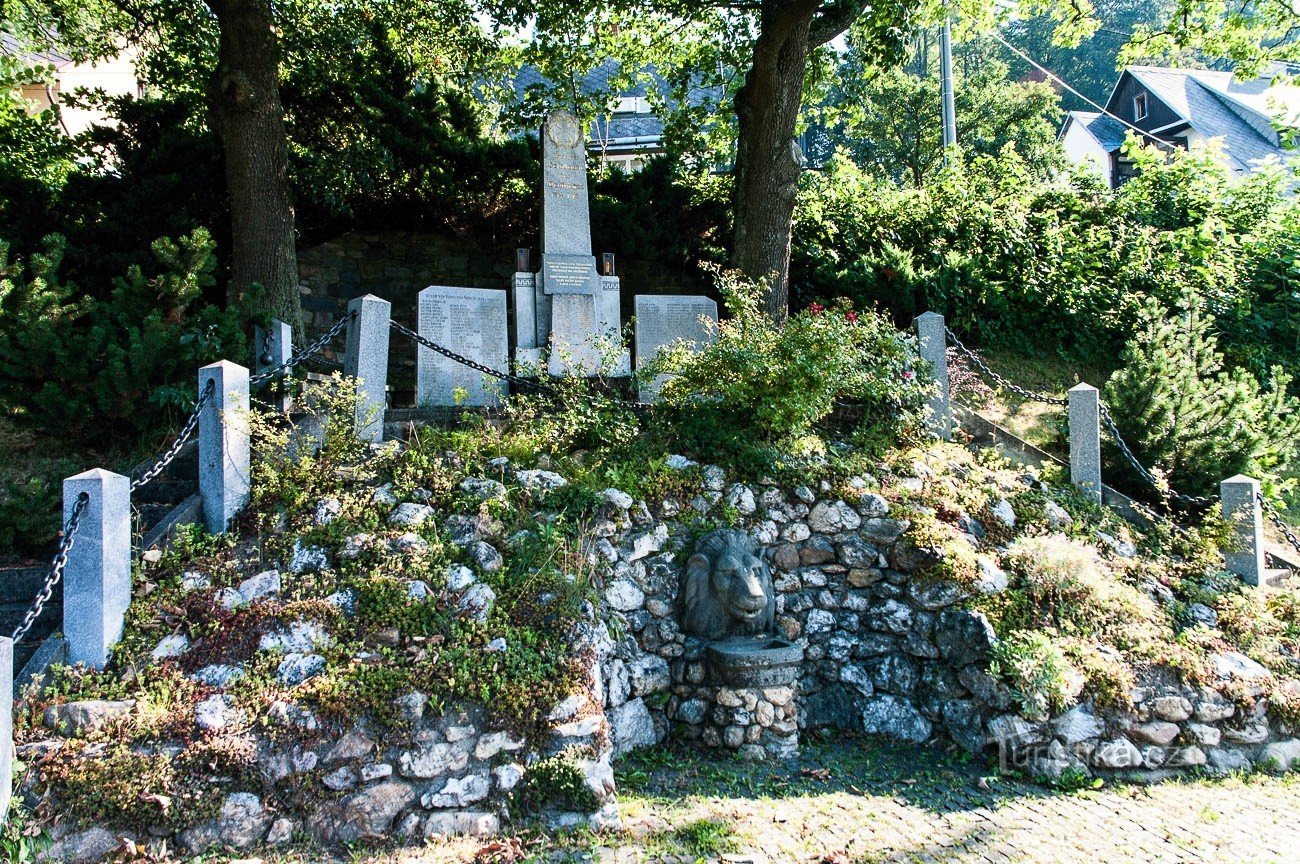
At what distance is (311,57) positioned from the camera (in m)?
11.2

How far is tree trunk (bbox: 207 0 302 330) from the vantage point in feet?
28.7

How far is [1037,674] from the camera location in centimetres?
557

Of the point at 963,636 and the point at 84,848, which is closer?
the point at 84,848

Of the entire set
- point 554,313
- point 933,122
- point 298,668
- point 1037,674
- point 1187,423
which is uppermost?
point 933,122

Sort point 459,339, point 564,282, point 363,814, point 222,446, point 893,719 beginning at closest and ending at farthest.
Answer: point 363,814 < point 222,446 < point 893,719 < point 459,339 < point 564,282

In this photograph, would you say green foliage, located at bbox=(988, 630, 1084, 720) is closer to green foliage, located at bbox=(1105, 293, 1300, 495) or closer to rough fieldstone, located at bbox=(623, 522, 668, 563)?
rough fieldstone, located at bbox=(623, 522, 668, 563)

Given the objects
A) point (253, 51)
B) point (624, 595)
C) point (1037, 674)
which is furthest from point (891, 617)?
point (253, 51)

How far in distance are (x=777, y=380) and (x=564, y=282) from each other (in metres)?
3.01

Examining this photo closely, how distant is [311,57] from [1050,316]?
10.5 metres

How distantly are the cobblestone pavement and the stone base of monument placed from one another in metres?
0.18

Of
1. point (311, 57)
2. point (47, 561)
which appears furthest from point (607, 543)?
point (311, 57)

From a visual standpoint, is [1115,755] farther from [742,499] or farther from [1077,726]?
[742,499]

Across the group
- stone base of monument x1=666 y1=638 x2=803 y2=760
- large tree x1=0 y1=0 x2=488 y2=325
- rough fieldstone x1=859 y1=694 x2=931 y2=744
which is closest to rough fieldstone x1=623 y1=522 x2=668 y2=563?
stone base of monument x1=666 y1=638 x2=803 y2=760

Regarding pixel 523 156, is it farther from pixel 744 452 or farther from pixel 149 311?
pixel 744 452
